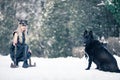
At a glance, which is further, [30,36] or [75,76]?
[30,36]

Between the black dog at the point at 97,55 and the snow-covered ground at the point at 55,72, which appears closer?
the snow-covered ground at the point at 55,72

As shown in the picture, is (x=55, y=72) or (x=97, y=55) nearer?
(x=55, y=72)

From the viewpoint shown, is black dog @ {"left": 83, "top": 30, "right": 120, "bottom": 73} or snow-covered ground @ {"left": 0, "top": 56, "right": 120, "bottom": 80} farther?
black dog @ {"left": 83, "top": 30, "right": 120, "bottom": 73}

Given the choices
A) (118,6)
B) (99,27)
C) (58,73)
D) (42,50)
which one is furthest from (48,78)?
(42,50)

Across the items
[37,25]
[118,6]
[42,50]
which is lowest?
[42,50]

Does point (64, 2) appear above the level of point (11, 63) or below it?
above

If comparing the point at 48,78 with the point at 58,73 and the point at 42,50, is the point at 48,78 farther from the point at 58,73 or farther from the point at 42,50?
the point at 42,50

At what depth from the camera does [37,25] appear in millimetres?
13664

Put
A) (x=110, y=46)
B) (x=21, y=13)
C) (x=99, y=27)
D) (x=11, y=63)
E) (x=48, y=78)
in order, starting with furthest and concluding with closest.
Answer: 1. (x=21, y=13)
2. (x=99, y=27)
3. (x=110, y=46)
4. (x=11, y=63)
5. (x=48, y=78)

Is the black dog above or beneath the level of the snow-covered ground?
above

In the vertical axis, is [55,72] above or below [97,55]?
below

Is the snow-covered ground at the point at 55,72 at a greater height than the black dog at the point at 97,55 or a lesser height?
lesser

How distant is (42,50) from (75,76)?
6.10m

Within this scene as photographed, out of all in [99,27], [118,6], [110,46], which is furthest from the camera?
[99,27]
